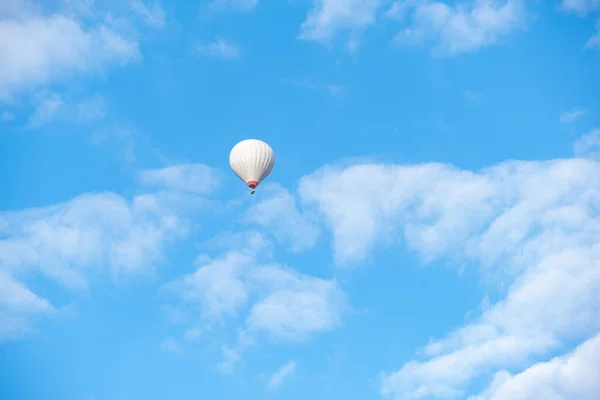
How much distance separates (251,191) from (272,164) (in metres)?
3.31

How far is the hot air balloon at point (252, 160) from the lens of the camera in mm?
87000

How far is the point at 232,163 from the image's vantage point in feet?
290

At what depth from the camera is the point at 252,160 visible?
86938mm

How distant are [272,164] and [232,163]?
3763 millimetres

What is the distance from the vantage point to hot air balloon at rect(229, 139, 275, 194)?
8700cm

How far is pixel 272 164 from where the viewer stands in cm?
8850

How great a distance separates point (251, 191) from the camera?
288ft

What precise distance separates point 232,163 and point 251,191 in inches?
128
